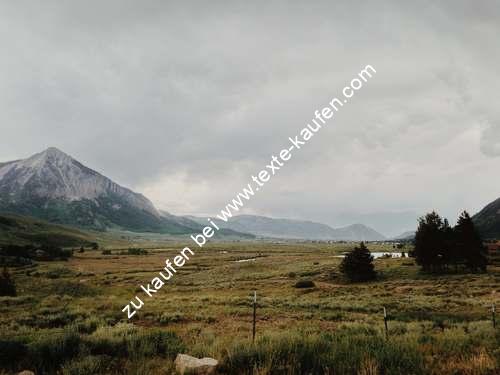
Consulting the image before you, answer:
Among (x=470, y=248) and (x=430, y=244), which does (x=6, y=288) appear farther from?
(x=470, y=248)

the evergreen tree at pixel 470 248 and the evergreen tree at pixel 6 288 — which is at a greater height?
the evergreen tree at pixel 470 248

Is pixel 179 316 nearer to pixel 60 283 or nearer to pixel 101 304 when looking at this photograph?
pixel 101 304

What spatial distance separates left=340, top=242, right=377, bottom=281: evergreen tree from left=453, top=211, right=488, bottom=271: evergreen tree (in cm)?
1188

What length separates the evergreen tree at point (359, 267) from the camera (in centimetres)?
5044

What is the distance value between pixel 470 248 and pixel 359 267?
14.9 metres

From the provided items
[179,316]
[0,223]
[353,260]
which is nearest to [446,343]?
[179,316]

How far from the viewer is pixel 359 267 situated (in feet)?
166

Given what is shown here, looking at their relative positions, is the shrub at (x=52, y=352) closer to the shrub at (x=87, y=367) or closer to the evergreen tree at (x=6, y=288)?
the shrub at (x=87, y=367)

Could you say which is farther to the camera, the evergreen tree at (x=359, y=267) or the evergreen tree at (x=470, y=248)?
the evergreen tree at (x=359, y=267)

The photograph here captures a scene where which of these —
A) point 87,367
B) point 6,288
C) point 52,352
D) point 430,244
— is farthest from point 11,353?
point 430,244

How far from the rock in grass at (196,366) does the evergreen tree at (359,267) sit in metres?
45.4

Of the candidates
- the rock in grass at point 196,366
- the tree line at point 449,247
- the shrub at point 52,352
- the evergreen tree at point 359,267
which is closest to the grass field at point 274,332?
the shrub at point 52,352

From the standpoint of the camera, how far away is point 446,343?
11273mm

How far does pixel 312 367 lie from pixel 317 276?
50.4 m
